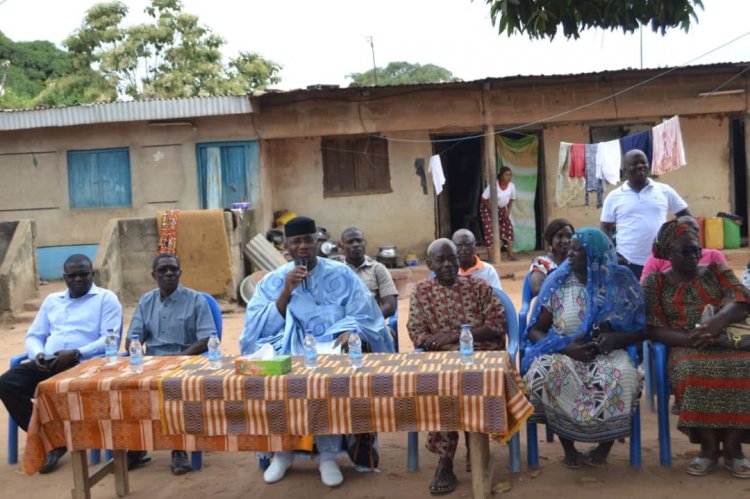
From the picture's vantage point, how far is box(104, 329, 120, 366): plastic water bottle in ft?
14.7

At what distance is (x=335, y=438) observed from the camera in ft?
15.0

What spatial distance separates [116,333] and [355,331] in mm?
1684

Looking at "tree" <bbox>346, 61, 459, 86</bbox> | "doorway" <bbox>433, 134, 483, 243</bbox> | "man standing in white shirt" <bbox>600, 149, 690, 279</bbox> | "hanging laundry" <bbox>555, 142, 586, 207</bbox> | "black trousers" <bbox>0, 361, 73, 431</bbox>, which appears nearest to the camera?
"black trousers" <bbox>0, 361, 73, 431</bbox>

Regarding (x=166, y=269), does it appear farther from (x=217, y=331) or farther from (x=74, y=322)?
(x=74, y=322)

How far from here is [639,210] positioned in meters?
6.35

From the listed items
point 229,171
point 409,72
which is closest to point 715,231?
point 229,171

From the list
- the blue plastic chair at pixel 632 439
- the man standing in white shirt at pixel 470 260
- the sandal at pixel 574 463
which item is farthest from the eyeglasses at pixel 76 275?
the sandal at pixel 574 463

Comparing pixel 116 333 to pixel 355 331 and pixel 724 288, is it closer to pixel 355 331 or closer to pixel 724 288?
pixel 355 331

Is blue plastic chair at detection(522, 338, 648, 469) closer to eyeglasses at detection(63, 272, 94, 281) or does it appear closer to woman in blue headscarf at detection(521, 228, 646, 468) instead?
woman in blue headscarf at detection(521, 228, 646, 468)

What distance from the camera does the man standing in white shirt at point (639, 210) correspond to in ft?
20.7

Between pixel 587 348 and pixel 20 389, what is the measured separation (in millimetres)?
3574

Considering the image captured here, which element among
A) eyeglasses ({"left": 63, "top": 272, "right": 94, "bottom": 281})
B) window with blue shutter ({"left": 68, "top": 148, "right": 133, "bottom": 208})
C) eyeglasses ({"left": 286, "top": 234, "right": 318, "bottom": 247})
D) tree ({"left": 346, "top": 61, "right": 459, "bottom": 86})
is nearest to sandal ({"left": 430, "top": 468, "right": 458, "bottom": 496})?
eyeglasses ({"left": 286, "top": 234, "right": 318, "bottom": 247})

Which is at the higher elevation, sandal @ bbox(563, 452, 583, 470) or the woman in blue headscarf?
the woman in blue headscarf

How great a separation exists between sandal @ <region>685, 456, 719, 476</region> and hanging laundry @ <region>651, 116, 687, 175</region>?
8.17m
